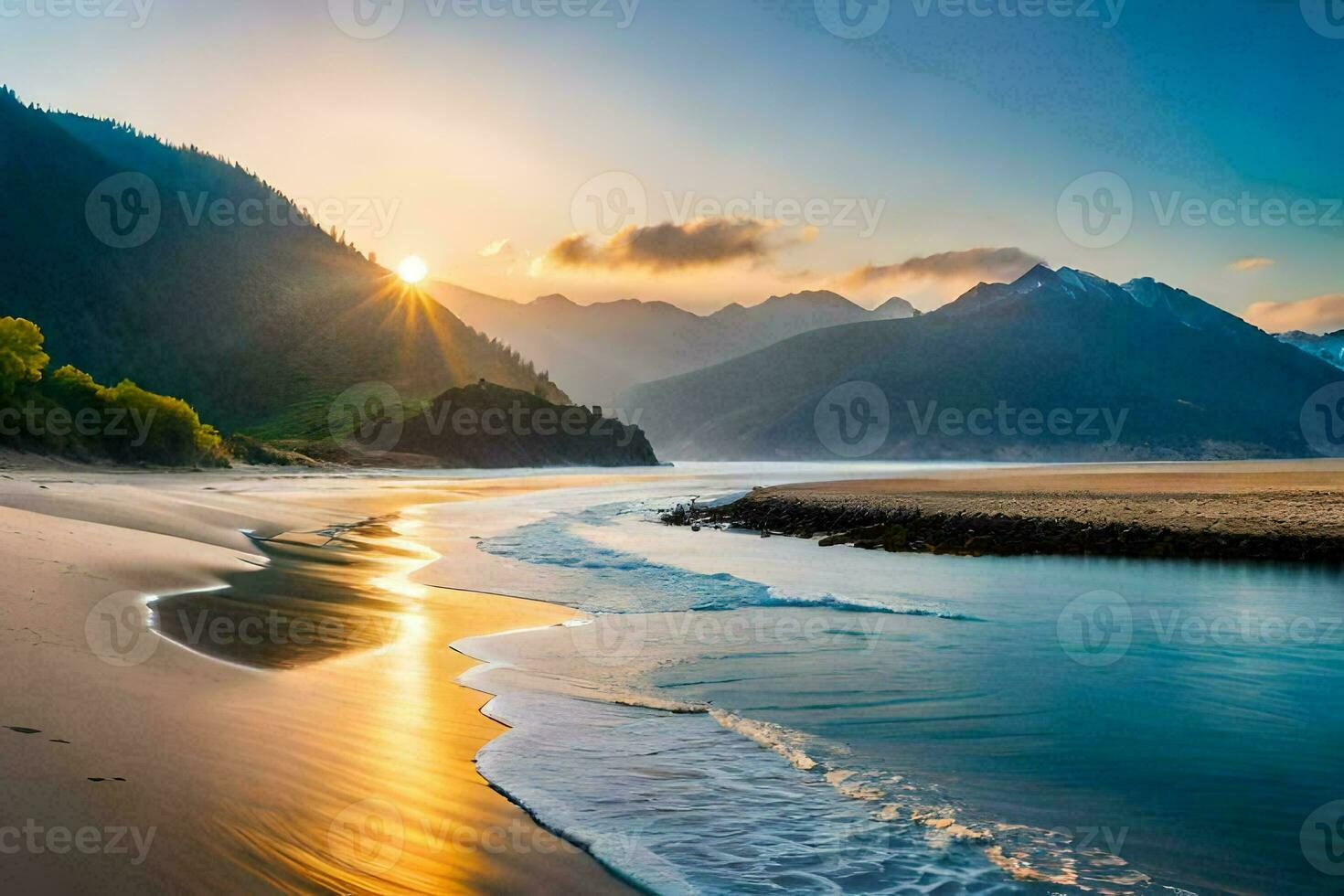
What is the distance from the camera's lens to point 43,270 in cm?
15275

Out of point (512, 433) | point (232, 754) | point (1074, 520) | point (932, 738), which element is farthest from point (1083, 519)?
point (512, 433)

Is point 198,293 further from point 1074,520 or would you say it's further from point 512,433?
point 1074,520

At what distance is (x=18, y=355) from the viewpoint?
4588 centimetres

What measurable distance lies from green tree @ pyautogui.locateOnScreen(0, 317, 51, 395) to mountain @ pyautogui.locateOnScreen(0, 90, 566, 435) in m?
79.4

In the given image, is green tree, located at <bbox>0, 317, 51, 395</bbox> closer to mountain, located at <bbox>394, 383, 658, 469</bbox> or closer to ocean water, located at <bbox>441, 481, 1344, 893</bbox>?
ocean water, located at <bbox>441, 481, 1344, 893</bbox>

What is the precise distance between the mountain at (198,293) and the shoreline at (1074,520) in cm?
10765

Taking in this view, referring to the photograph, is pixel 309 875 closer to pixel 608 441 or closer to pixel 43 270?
pixel 608 441

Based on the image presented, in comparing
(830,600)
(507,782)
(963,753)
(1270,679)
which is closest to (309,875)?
(507,782)

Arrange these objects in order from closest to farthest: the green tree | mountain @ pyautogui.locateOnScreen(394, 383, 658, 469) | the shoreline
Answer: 1. the shoreline
2. the green tree
3. mountain @ pyautogui.locateOnScreen(394, 383, 658, 469)

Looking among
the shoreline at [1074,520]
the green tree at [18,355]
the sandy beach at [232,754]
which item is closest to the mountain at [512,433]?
the green tree at [18,355]

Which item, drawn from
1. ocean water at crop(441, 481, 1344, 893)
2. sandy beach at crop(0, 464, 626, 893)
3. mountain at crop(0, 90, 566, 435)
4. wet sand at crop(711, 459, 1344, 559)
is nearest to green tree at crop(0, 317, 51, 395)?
wet sand at crop(711, 459, 1344, 559)

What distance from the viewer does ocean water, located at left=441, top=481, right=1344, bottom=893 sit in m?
5.20

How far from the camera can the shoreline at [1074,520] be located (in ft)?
78.5

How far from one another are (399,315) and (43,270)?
202 ft
